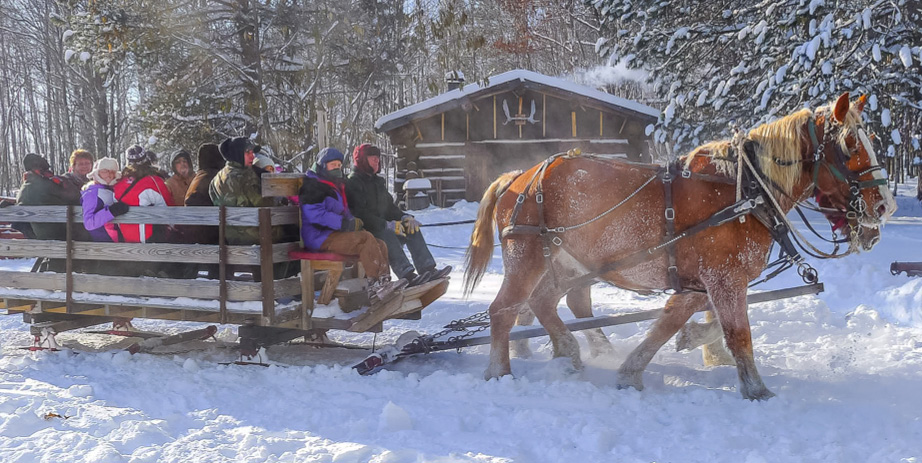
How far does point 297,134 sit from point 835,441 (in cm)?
1499

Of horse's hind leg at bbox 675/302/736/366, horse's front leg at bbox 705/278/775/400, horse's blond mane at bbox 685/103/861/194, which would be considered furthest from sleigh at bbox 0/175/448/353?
horse's blond mane at bbox 685/103/861/194

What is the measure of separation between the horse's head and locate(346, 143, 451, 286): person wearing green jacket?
2.89m

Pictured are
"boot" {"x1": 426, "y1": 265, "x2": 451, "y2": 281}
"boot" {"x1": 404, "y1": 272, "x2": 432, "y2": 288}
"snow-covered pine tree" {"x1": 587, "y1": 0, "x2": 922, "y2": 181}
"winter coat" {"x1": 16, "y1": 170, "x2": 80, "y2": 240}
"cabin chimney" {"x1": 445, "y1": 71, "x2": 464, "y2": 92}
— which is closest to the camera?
"boot" {"x1": 404, "y1": 272, "x2": 432, "y2": 288}

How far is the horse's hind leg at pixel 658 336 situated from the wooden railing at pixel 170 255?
93.5 inches

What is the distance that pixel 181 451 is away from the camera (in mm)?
3422

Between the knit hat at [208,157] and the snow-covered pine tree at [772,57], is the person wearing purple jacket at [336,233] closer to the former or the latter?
the knit hat at [208,157]

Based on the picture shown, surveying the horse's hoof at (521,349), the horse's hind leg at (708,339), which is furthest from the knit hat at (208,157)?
the horse's hind leg at (708,339)

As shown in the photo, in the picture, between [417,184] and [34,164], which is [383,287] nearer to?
[34,164]

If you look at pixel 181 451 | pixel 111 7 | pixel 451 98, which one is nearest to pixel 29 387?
pixel 181 451

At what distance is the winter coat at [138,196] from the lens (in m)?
5.60

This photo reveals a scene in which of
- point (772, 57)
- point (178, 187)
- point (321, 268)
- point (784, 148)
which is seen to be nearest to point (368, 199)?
point (321, 268)

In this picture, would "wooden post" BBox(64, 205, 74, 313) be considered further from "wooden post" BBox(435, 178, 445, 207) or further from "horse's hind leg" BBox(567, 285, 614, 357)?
"wooden post" BBox(435, 178, 445, 207)

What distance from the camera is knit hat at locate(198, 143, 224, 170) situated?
6.38 meters

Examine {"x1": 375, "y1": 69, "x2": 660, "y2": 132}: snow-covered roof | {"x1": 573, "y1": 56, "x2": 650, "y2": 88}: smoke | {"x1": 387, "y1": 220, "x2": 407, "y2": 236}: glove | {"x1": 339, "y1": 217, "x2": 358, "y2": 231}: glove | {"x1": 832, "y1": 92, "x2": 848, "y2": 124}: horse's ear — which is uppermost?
{"x1": 573, "y1": 56, "x2": 650, "y2": 88}: smoke
